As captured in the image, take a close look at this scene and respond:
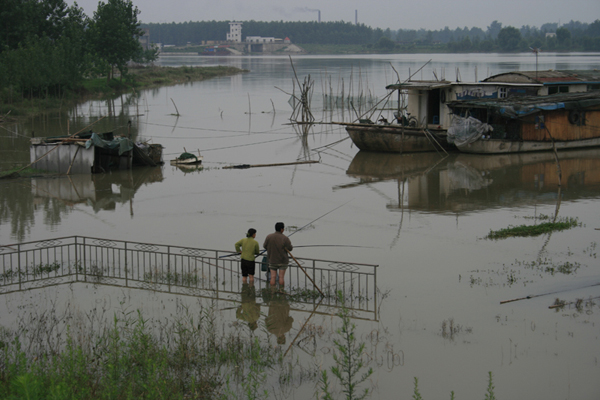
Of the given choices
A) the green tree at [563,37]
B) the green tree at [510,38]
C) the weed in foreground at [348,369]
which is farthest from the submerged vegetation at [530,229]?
the green tree at [510,38]

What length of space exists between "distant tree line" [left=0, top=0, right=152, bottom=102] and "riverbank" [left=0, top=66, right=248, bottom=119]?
767mm

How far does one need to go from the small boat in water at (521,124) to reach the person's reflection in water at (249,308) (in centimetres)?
1650

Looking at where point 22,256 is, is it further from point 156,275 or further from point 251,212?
point 251,212

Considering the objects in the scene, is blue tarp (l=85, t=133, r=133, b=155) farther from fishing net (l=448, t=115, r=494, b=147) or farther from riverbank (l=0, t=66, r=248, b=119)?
riverbank (l=0, t=66, r=248, b=119)

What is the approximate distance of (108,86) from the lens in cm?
5931

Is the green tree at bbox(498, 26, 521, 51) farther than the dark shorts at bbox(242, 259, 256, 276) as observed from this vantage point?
Result: Yes

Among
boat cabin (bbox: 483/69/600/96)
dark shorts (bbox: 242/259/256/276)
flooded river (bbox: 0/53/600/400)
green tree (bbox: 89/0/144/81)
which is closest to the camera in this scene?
flooded river (bbox: 0/53/600/400)

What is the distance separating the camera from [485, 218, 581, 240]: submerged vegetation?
13961 millimetres

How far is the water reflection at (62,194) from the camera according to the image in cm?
1606

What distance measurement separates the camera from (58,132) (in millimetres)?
32438

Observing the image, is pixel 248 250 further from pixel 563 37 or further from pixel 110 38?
pixel 563 37

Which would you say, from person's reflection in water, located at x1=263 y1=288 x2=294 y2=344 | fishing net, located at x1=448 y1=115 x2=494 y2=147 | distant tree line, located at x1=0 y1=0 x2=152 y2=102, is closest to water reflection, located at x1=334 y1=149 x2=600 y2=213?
fishing net, located at x1=448 y1=115 x2=494 y2=147

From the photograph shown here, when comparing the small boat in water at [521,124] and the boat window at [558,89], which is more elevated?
the boat window at [558,89]

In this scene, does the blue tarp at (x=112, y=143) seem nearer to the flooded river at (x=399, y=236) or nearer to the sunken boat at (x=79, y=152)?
the sunken boat at (x=79, y=152)
